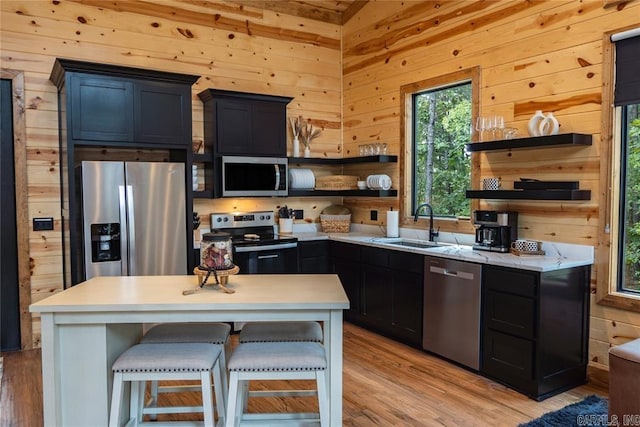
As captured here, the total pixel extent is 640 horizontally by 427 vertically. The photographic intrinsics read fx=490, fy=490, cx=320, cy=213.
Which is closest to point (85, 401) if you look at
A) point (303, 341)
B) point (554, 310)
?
point (303, 341)

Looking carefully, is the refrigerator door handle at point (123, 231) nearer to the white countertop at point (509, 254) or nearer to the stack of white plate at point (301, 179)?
the stack of white plate at point (301, 179)

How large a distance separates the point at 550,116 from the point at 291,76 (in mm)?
2926

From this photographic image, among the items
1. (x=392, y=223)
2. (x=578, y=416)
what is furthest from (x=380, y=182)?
(x=578, y=416)

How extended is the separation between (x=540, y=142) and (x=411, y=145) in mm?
1698

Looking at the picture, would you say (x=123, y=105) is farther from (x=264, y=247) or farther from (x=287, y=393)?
(x=287, y=393)

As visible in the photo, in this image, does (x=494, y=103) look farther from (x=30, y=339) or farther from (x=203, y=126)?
(x=30, y=339)

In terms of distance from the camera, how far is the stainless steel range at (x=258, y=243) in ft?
15.4

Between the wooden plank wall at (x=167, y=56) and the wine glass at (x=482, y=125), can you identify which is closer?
the wine glass at (x=482, y=125)

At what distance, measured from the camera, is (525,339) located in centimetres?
324

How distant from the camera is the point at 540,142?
11.4 ft

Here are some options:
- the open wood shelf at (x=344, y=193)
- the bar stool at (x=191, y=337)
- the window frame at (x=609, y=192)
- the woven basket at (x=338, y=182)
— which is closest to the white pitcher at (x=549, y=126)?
the window frame at (x=609, y=192)

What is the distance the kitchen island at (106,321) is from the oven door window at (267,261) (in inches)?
87.9

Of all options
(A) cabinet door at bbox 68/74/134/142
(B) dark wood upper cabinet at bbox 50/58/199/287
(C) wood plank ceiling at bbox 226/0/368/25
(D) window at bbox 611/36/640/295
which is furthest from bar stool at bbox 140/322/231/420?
(C) wood plank ceiling at bbox 226/0/368/25

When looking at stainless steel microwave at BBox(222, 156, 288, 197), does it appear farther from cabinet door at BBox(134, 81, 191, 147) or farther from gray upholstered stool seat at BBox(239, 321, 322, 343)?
gray upholstered stool seat at BBox(239, 321, 322, 343)
